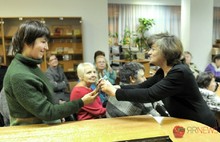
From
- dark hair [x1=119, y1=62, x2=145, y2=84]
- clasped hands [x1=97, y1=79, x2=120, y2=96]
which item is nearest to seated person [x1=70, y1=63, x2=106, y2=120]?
dark hair [x1=119, y1=62, x2=145, y2=84]

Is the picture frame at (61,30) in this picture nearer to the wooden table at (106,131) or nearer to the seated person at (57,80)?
the seated person at (57,80)

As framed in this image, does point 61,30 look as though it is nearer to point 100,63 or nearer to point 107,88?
point 100,63

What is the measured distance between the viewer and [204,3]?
5465mm

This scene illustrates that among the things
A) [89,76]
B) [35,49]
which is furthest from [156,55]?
[89,76]

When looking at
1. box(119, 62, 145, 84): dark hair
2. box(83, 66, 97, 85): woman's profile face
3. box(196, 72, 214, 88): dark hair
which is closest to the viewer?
box(119, 62, 145, 84): dark hair

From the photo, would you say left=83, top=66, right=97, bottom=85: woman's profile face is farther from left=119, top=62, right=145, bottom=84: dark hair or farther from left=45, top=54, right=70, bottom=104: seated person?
left=45, top=54, right=70, bottom=104: seated person

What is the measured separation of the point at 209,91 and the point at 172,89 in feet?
4.55

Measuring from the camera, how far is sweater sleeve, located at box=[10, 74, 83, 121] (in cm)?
118

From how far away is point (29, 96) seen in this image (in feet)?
3.90

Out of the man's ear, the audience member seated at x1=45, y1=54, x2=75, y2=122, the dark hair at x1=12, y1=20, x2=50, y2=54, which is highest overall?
the dark hair at x1=12, y1=20, x2=50, y2=54

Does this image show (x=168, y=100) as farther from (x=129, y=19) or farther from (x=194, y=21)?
(x=129, y=19)

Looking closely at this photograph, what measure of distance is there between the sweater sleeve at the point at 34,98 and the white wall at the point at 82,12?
4.05 m

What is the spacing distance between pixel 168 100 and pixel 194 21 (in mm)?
4445

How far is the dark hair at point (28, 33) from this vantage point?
1.27 meters
